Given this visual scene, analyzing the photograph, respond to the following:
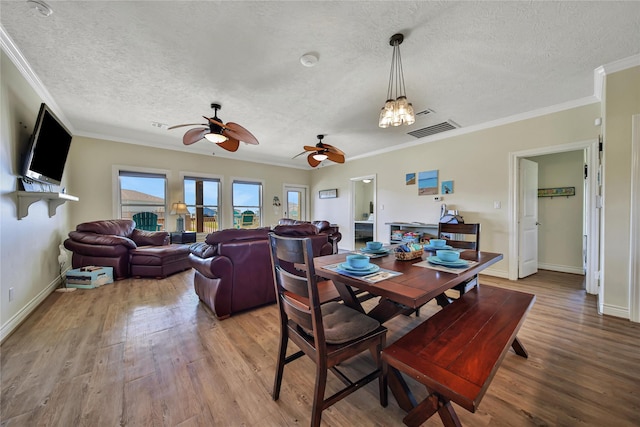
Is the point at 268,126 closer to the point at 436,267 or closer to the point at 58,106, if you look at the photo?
the point at 58,106

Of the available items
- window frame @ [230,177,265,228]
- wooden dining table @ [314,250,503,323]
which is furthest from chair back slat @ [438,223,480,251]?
window frame @ [230,177,265,228]

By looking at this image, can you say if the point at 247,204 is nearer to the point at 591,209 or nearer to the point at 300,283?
the point at 300,283

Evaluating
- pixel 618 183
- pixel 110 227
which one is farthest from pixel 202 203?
pixel 618 183

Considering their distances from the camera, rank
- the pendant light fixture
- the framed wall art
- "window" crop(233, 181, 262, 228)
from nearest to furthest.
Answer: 1. the pendant light fixture
2. "window" crop(233, 181, 262, 228)
3. the framed wall art

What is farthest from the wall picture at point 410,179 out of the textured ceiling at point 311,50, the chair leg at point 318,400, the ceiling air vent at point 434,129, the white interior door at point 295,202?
the chair leg at point 318,400

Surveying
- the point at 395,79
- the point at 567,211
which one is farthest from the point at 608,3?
the point at 567,211

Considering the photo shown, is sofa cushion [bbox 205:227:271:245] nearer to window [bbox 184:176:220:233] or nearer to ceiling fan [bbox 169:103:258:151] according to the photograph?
ceiling fan [bbox 169:103:258:151]

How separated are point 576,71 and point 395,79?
76.9 inches

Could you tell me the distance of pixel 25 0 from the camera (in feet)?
5.66

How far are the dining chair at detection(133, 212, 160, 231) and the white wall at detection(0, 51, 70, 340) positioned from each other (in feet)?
6.60

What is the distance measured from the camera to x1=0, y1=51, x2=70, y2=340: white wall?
2158 mm

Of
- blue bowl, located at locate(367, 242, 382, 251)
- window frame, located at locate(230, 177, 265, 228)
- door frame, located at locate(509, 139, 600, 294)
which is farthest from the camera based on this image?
window frame, located at locate(230, 177, 265, 228)

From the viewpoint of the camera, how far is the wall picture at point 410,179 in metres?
5.05

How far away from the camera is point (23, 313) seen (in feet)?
7.89
